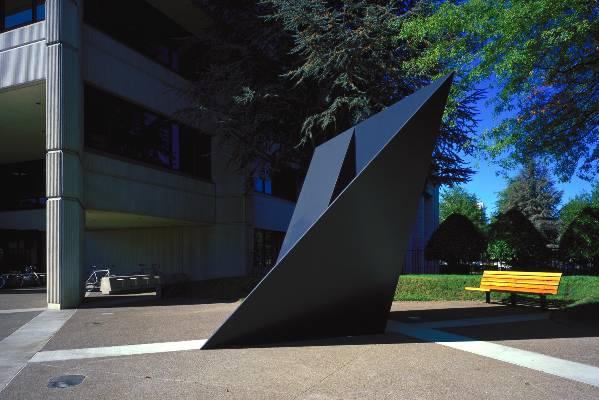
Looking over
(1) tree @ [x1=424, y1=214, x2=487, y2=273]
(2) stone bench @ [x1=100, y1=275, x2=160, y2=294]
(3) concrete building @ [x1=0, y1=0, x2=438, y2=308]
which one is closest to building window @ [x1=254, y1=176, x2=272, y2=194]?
(3) concrete building @ [x1=0, y1=0, x2=438, y2=308]

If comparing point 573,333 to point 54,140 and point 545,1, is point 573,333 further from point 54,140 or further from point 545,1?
point 54,140

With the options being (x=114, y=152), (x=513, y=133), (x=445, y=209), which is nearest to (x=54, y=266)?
(x=114, y=152)

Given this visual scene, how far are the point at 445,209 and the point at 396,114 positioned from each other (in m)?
74.0

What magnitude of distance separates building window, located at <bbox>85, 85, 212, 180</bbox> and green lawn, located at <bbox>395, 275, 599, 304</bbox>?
10.1 m

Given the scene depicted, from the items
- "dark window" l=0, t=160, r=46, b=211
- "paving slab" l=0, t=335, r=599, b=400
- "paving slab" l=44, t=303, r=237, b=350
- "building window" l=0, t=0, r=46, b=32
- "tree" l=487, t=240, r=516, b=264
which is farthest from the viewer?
"dark window" l=0, t=160, r=46, b=211

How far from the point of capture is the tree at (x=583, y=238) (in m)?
14.6

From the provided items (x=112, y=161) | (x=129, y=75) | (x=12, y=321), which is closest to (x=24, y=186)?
(x=129, y=75)

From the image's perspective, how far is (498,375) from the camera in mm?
5164

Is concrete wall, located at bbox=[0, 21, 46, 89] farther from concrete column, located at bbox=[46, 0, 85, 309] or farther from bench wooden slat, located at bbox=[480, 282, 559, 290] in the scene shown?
bench wooden slat, located at bbox=[480, 282, 559, 290]

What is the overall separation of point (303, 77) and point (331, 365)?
10.8 meters

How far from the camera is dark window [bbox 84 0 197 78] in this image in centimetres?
1588

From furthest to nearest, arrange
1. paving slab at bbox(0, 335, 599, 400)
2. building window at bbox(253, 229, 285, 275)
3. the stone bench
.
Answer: building window at bbox(253, 229, 285, 275)
the stone bench
paving slab at bbox(0, 335, 599, 400)

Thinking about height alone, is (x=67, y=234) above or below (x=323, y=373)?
above

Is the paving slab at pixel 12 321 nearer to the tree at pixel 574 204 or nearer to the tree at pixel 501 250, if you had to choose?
the tree at pixel 501 250
